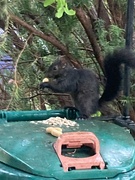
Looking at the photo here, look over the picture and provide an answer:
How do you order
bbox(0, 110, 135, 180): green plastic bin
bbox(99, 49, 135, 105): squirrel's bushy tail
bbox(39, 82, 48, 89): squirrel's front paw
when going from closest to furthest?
bbox(0, 110, 135, 180): green plastic bin
bbox(99, 49, 135, 105): squirrel's bushy tail
bbox(39, 82, 48, 89): squirrel's front paw

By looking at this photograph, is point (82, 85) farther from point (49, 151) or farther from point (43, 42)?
point (49, 151)

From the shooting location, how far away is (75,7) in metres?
2.02

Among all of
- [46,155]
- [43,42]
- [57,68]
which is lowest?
[46,155]

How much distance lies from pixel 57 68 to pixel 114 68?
0.33 meters

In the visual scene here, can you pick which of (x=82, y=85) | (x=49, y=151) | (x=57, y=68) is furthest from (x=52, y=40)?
(x=49, y=151)

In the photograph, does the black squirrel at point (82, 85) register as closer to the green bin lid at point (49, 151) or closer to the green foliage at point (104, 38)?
the green foliage at point (104, 38)

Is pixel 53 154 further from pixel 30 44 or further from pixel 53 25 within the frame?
pixel 30 44

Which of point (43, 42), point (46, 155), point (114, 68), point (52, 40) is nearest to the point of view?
point (46, 155)

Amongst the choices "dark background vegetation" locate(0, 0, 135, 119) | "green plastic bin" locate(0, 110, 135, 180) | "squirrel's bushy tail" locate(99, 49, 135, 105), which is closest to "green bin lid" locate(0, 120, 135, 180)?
"green plastic bin" locate(0, 110, 135, 180)

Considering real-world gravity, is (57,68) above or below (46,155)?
above

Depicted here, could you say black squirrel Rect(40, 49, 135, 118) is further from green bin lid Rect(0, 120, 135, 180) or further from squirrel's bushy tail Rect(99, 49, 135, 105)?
green bin lid Rect(0, 120, 135, 180)

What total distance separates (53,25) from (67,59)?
0.24m

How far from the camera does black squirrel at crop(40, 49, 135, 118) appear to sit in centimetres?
215

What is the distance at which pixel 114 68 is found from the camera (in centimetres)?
204
